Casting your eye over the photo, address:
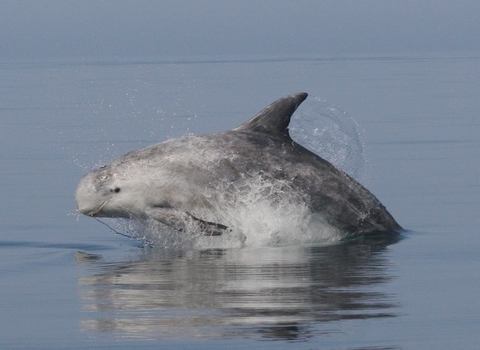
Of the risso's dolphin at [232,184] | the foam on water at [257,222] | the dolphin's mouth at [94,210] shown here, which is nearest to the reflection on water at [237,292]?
the foam on water at [257,222]

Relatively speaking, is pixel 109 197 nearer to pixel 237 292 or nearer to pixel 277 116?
pixel 277 116

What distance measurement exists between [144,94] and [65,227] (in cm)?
3109

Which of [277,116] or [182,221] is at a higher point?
[277,116]

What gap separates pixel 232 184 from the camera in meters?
15.0

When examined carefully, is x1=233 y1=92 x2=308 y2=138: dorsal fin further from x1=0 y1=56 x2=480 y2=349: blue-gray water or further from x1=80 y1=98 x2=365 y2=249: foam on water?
x1=0 y1=56 x2=480 y2=349: blue-gray water

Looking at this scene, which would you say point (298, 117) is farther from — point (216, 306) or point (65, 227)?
point (216, 306)

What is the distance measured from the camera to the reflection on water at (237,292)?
949 centimetres

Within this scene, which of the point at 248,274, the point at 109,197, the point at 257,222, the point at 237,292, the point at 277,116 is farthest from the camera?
the point at 277,116

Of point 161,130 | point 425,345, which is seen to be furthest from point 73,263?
point 161,130

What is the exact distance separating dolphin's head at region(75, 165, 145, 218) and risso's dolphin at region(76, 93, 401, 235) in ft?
0.04

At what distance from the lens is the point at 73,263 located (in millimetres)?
13203

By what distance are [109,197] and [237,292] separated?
15.4ft

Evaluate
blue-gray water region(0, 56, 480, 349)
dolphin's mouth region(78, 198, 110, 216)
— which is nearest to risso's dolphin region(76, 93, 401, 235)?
dolphin's mouth region(78, 198, 110, 216)

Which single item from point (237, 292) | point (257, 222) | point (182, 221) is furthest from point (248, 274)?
point (257, 222)
